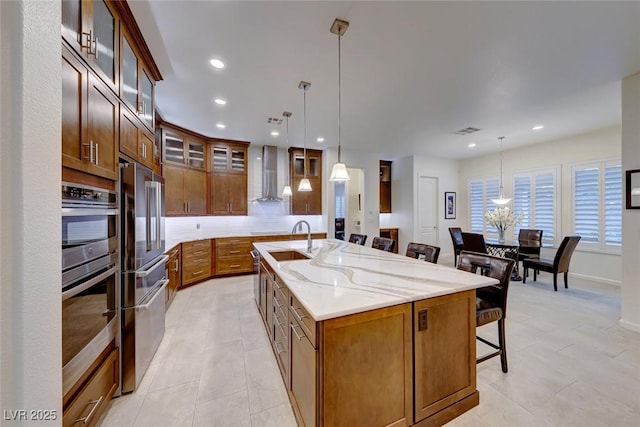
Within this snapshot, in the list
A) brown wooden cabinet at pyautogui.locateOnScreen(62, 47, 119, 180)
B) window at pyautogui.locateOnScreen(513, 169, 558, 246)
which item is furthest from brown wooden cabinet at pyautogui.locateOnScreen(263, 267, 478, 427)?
window at pyautogui.locateOnScreen(513, 169, 558, 246)

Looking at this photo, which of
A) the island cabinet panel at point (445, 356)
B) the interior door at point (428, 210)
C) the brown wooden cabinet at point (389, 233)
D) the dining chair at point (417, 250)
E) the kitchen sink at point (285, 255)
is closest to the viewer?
the island cabinet panel at point (445, 356)

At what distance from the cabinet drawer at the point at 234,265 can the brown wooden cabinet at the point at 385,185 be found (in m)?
4.13

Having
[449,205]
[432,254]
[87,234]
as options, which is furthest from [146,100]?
[449,205]

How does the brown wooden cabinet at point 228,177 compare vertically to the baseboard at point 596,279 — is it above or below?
above

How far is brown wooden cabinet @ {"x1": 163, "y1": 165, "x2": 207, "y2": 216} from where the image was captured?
4426 millimetres

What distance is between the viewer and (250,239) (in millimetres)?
5176

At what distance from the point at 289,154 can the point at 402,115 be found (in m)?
2.77

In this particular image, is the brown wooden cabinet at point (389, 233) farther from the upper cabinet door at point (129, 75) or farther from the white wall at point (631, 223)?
the upper cabinet door at point (129, 75)

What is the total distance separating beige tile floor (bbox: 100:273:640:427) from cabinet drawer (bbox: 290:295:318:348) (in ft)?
2.46

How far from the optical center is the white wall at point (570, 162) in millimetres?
4480

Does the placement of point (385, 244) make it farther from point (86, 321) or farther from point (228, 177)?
point (228, 177)

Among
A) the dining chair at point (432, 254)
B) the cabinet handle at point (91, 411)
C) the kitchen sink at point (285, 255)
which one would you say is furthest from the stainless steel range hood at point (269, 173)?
the cabinet handle at point (91, 411)

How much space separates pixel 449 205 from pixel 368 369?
22.3ft

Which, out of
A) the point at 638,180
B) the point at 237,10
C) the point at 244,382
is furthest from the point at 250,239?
the point at 638,180
